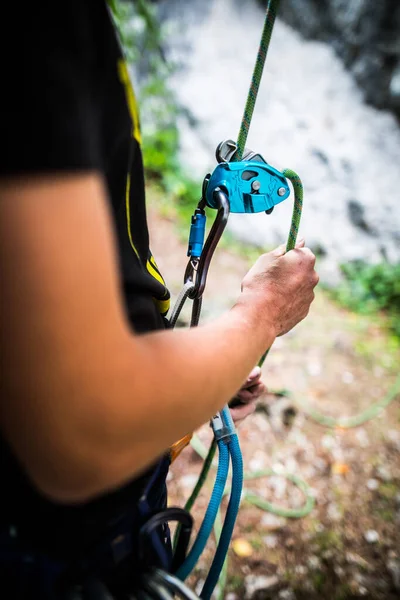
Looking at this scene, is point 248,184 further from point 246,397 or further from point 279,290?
point 246,397

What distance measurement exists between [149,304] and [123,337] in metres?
0.25

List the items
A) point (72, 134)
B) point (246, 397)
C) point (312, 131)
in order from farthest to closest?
1. point (312, 131)
2. point (246, 397)
3. point (72, 134)

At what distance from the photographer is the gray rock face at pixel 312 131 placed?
4.40 meters

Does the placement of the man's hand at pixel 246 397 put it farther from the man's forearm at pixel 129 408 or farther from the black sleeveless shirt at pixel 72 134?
the man's forearm at pixel 129 408

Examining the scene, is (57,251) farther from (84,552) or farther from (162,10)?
(162,10)

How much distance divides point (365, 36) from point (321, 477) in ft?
14.7

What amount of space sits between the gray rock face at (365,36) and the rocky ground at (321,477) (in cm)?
266

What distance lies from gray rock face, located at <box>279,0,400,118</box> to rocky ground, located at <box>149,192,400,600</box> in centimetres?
266

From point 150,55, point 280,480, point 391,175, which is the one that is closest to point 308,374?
point 280,480

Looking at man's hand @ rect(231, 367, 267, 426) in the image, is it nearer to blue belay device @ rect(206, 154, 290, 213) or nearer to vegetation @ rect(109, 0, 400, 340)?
blue belay device @ rect(206, 154, 290, 213)

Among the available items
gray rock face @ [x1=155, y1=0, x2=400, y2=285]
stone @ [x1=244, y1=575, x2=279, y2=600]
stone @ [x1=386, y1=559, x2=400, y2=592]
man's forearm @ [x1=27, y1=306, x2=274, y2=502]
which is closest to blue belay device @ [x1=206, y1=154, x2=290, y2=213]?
man's forearm @ [x1=27, y1=306, x2=274, y2=502]

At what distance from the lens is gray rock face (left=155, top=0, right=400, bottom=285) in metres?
4.40

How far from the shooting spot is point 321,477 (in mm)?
2383

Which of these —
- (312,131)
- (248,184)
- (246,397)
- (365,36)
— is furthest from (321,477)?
(365,36)
